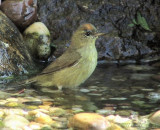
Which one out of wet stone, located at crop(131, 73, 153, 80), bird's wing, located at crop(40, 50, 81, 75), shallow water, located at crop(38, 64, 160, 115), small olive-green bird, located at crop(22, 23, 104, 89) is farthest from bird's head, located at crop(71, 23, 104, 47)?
wet stone, located at crop(131, 73, 153, 80)

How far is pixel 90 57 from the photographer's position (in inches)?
233

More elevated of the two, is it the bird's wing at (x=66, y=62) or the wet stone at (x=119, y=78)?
the bird's wing at (x=66, y=62)

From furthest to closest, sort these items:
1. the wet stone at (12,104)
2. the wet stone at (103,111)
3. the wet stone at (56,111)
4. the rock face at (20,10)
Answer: the rock face at (20,10), the wet stone at (12,104), the wet stone at (103,111), the wet stone at (56,111)

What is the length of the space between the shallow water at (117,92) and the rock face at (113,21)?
89 cm

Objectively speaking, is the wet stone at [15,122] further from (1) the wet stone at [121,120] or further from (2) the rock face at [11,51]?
(2) the rock face at [11,51]

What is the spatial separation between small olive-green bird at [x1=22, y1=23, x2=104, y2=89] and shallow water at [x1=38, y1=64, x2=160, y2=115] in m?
0.22

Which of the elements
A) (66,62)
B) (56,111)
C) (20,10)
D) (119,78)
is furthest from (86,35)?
(20,10)

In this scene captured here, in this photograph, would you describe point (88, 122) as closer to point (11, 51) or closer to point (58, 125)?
point (58, 125)

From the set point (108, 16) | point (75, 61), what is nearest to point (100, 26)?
point (108, 16)

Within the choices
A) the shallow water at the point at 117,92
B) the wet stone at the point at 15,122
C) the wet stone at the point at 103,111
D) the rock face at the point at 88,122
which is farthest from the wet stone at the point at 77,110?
the wet stone at the point at 15,122

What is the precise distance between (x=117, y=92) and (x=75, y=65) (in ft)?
2.72

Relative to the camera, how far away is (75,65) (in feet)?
19.4

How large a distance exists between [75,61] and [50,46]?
233 centimetres

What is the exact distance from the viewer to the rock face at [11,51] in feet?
21.5
